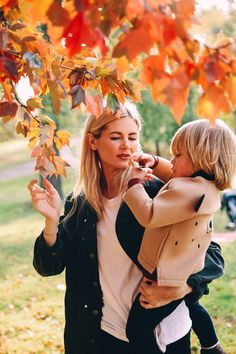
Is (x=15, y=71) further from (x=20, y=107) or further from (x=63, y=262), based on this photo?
(x=63, y=262)

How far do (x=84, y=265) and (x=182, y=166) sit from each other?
641mm

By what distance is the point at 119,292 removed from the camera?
2.45 m

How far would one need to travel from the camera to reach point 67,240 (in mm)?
2680

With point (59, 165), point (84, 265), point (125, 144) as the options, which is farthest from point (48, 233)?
point (125, 144)

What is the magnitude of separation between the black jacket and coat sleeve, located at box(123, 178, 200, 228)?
0.20 m

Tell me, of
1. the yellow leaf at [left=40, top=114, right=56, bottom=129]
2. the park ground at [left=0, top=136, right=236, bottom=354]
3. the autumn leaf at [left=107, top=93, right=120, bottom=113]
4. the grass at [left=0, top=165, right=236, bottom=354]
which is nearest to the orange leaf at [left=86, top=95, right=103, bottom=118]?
the autumn leaf at [left=107, top=93, right=120, bottom=113]

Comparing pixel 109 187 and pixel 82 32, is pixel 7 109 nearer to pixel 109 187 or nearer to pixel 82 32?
pixel 109 187

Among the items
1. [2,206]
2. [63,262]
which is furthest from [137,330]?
[2,206]

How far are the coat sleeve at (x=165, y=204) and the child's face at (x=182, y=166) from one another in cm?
8

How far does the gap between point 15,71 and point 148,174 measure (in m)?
0.80

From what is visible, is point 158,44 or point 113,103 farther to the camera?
point 113,103

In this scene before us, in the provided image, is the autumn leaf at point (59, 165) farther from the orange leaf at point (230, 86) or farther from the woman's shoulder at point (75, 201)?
the orange leaf at point (230, 86)

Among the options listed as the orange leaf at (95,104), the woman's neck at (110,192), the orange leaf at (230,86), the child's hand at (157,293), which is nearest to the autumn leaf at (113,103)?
the orange leaf at (95,104)

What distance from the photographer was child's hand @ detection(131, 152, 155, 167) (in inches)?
96.8
